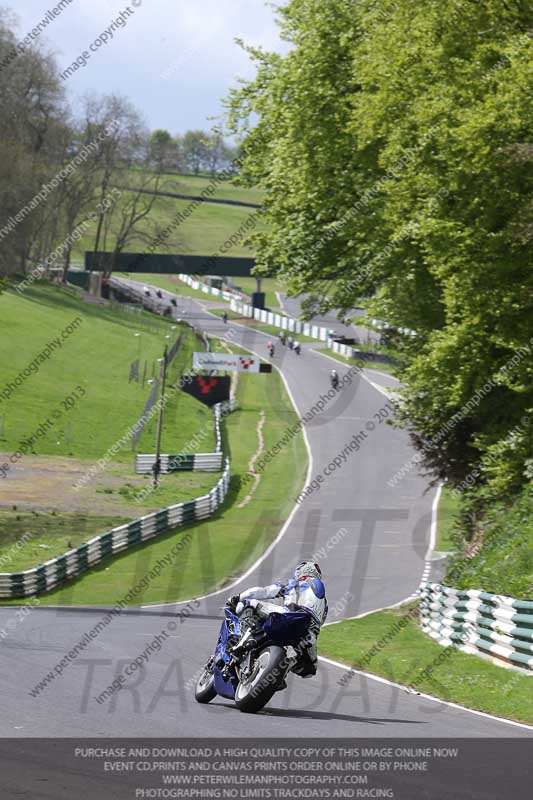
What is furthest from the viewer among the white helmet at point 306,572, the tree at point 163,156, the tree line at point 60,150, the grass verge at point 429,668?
the tree at point 163,156

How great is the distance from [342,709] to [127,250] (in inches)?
5294

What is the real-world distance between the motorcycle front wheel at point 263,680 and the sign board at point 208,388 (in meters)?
57.7

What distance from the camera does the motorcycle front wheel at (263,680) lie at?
998cm

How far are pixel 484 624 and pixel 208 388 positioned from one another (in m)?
53.6

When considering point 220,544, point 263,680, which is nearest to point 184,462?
point 220,544

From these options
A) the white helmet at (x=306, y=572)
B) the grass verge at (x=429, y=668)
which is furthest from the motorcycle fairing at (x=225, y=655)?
the grass verge at (x=429, y=668)

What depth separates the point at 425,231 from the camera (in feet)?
76.2

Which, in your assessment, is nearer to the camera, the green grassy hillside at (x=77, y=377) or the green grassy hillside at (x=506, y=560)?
the green grassy hillside at (x=506, y=560)

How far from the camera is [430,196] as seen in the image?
939 inches

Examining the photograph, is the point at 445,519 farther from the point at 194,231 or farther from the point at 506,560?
the point at 194,231

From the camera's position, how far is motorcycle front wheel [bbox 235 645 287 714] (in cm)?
998

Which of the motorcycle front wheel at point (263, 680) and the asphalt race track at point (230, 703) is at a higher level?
the motorcycle front wheel at point (263, 680)

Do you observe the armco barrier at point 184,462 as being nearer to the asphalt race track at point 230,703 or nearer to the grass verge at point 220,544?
the grass verge at point 220,544
